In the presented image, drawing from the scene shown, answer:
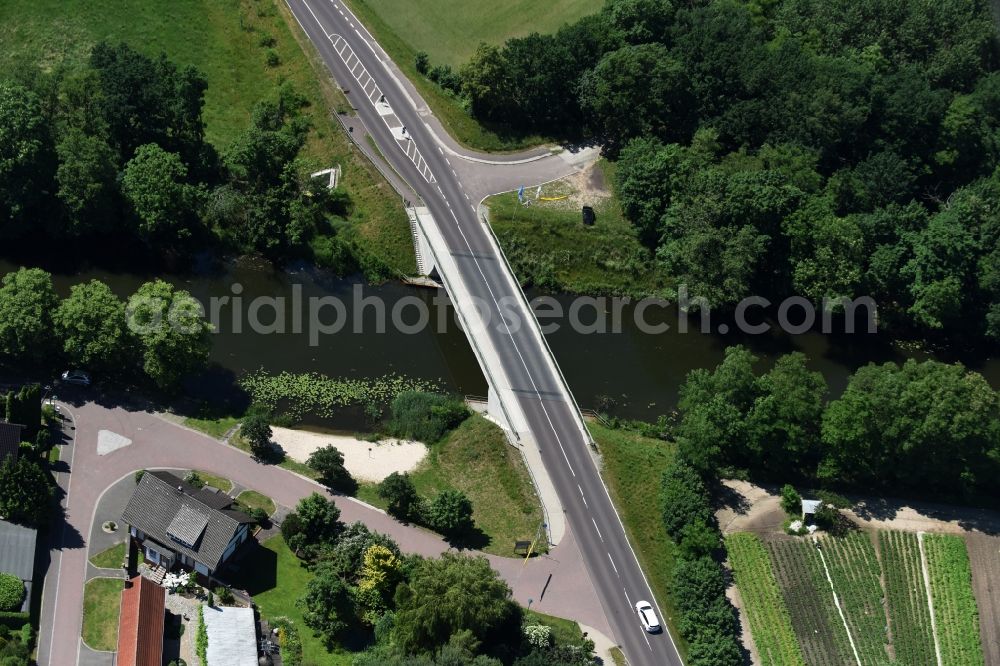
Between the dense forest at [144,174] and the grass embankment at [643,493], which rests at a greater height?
the dense forest at [144,174]

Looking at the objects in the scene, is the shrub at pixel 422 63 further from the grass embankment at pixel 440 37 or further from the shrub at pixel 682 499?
the shrub at pixel 682 499

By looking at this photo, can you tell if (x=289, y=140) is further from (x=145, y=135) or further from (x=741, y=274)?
(x=741, y=274)

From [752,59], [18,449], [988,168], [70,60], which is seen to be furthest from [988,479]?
[70,60]

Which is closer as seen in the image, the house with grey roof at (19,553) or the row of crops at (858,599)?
the house with grey roof at (19,553)

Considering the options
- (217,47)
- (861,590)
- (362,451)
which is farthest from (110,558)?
(217,47)

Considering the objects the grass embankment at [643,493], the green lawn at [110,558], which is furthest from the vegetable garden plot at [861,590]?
the green lawn at [110,558]

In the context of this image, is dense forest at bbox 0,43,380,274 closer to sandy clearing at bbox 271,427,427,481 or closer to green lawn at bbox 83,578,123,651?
sandy clearing at bbox 271,427,427,481

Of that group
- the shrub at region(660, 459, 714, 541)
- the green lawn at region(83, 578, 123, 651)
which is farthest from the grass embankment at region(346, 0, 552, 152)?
the green lawn at region(83, 578, 123, 651)
